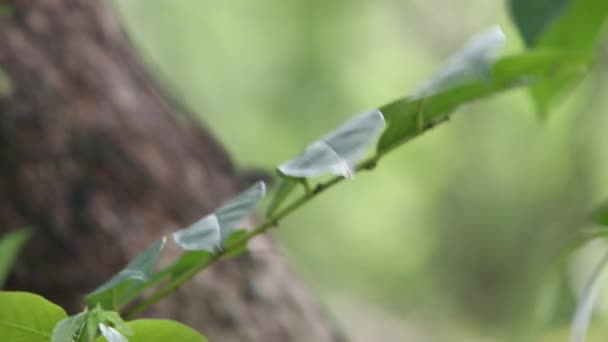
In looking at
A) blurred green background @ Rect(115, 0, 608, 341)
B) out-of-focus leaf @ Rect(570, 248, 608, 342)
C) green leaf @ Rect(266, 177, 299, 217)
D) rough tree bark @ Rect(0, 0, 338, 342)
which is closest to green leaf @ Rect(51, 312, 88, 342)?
green leaf @ Rect(266, 177, 299, 217)

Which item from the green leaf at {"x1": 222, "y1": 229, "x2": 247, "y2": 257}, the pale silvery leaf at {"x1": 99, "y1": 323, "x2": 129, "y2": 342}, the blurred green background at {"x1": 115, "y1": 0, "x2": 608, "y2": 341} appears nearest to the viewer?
the pale silvery leaf at {"x1": 99, "y1": 323, "x2": 129, "y2": 342}

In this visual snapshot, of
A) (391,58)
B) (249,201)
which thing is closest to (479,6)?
(391,58)

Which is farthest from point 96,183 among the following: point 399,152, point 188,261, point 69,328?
point 399,152

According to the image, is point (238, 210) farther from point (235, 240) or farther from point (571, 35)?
point (571, 35)

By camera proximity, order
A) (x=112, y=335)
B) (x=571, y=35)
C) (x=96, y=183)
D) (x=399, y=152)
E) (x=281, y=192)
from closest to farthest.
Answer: (x=112, y=335), (x=281, y=192), (x=571, y=35), (x=96, y=183), (x=399, y=152)

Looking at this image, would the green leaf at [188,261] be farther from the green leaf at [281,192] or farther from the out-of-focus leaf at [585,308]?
the out-of-focus leaf at [585,308]

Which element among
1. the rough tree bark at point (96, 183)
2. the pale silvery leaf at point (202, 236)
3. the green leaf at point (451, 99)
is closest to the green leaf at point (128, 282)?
the pale silvery leaf at point (202, 236)

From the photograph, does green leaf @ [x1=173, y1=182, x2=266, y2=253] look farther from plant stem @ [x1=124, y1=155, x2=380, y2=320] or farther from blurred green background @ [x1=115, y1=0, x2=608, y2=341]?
blurred green background @ [x1=115, y1=0, x2=608, y2=341]
